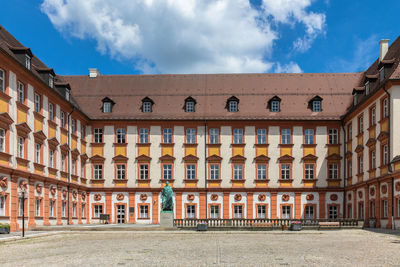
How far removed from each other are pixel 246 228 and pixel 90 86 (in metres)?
25.3

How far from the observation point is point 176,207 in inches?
1897

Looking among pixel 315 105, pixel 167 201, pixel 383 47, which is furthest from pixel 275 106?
pixel 167 201

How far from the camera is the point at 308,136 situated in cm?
4822

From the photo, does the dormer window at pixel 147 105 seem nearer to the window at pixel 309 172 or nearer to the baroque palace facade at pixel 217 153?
the baroque palace facade at pixel 217 153

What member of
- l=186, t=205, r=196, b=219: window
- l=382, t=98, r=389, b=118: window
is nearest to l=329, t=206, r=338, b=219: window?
l=186, t=205, r=196, b=219: window

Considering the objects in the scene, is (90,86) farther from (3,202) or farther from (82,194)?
(3,202)

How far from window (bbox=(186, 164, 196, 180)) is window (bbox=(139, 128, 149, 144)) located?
4.57m

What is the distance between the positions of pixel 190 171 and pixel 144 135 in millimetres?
5476

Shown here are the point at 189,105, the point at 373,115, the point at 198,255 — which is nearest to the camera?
the point at 198,255

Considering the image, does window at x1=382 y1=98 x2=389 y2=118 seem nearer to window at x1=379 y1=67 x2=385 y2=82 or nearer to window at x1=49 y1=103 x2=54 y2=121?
window at x1=379 y1=67 x2=385 y2=82

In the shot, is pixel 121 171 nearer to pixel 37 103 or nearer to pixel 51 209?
pixel 51 209

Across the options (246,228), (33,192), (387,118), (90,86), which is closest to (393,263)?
(246,228)

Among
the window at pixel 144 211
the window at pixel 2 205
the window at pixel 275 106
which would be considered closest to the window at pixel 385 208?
the window at pixel 275 106

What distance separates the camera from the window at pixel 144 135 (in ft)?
159
